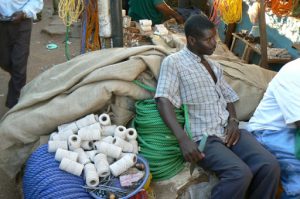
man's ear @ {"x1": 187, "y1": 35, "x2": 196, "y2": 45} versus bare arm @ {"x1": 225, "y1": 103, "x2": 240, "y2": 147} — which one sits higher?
man's ear @ {"x1": 187, "y1": 35, "x2": 196, "y2": 45}

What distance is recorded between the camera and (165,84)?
2908mm

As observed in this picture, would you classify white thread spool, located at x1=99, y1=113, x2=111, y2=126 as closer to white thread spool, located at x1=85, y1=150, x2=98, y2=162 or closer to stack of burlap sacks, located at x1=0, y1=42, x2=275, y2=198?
stack of burlap sacks, located at x1=0, y1=42, x2=275, y2=198

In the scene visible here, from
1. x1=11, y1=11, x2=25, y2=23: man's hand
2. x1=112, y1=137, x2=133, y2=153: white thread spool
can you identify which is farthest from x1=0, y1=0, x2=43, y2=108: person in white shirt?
x1=112, y1=137, x2=133, y2=153: white thread spool

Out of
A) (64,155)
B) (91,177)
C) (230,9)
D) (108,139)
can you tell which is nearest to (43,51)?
(230,9)

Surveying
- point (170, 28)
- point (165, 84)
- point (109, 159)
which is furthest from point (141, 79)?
point (170, 28)

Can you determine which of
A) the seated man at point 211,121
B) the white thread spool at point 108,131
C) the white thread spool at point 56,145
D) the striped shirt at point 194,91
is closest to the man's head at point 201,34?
the seated man at point 211,121

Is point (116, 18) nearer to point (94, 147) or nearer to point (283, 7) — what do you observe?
point (94, 147)

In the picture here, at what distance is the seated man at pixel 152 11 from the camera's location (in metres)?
6.11

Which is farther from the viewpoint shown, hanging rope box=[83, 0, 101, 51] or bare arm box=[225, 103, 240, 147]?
hanging rope box=[83, 0, 101, 51]

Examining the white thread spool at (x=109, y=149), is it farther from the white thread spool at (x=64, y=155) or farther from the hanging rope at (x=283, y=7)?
the hanging rope at (x=283, y=7)

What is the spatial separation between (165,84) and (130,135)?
1.64ft

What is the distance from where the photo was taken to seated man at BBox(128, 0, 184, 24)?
611 centimetres

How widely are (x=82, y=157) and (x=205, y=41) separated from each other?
1.37 meters

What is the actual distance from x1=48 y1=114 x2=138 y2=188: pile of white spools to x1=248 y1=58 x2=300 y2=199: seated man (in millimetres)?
1094
